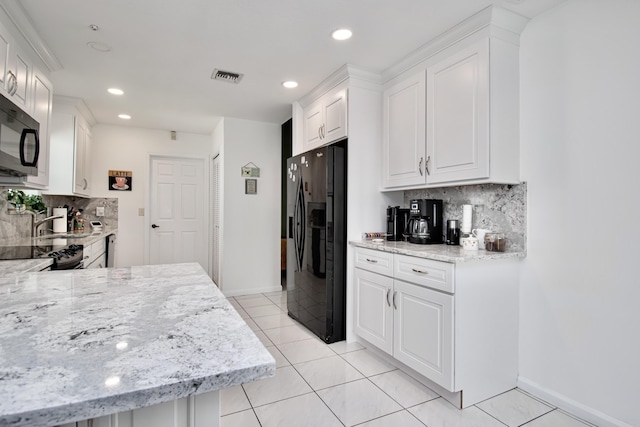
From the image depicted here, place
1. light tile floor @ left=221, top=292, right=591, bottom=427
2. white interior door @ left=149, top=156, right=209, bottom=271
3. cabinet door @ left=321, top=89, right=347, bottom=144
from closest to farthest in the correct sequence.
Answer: light tile floor @ left=221, top=292, right=591, bottom=427
cabinet door @ left=321, top=89, right=347, bottom=144
white interior door @ left=149, top=156, right=209, bottom=271

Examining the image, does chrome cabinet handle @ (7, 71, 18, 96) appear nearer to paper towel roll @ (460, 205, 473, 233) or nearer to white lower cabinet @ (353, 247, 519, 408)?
white lower cabinet @ (353, 247, 519, 408)

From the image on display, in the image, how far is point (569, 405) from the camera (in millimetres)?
1884

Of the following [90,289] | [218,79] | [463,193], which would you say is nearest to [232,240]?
[218,79]

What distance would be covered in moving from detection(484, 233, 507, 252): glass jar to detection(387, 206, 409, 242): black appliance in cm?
79

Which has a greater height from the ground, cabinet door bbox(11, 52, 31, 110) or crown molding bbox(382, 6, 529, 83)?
crown molding bbox(382, 6, 529, 83)

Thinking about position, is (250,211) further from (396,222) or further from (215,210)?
(396,222)

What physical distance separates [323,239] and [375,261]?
56cm

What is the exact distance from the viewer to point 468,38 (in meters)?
2.19

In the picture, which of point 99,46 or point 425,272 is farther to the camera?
point 99,46

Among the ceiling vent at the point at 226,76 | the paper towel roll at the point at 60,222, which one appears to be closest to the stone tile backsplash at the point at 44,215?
the paper towel roll at the point at 60,222

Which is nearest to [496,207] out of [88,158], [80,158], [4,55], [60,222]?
[4,55]

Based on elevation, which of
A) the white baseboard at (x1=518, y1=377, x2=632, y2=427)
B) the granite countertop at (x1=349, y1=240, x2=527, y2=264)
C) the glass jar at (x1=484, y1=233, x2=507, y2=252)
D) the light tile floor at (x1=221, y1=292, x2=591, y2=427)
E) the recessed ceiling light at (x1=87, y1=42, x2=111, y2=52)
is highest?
the recessed ceiling light at (x1=87, y1=42, x2=111, y2=52)

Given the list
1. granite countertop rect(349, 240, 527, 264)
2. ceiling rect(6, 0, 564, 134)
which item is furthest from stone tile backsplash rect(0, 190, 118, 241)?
granite countertop rect(349, 240, 527, 264)

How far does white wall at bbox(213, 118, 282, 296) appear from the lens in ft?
14.4
